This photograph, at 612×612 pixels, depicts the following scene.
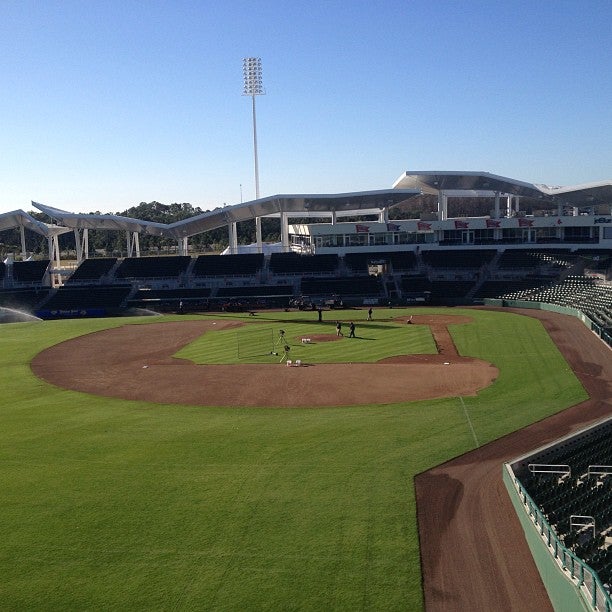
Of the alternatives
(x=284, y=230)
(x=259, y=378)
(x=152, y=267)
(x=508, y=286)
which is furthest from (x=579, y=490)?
(x=284, y=230)

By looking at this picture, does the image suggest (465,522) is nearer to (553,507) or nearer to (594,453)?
(553,507)

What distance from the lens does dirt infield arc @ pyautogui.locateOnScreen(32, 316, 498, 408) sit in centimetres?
3200

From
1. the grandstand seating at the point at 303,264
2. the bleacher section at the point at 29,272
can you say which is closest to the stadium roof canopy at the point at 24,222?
the bleacher section at the point at 29,272

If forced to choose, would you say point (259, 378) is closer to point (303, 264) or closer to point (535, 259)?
point (303, 264)

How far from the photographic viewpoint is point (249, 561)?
15836mm

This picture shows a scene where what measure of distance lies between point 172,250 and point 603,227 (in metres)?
108

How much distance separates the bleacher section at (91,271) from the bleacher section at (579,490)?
74.8 meters

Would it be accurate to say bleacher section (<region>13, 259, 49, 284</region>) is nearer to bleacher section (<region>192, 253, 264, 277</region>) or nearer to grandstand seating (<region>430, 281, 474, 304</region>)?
bleacher section (<region>192, 253, 264, 277</region>)

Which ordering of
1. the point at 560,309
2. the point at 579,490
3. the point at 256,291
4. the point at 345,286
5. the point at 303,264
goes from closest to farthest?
1. the point at 579,490
2. the point at 560,309
3. the point at 345,286
4. the point at 256,291
5. the point at 303,264

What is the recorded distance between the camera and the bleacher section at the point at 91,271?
3359 inches

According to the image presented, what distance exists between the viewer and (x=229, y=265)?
8719 centimetres

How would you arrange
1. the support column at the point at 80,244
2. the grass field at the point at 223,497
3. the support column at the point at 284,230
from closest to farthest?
the grass field at the point at 223,497, the support column at the point at 80,244, the support column at the point at 284,230

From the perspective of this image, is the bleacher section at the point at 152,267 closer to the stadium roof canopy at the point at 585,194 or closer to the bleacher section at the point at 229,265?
the bleacher section at the point at 229,265

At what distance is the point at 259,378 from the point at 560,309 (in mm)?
37388
